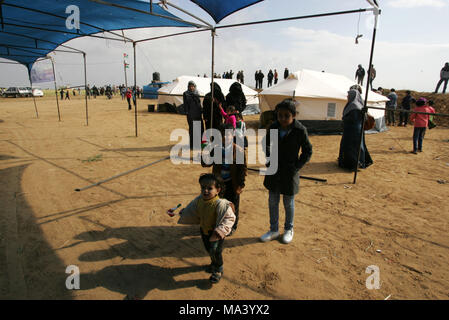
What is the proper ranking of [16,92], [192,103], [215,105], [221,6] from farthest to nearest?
[16,92] < [192,103] < [215,105] < [221,6]

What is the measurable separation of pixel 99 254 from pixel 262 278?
75.0 inches

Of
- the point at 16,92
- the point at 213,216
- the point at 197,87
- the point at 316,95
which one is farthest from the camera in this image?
the point at 16,92

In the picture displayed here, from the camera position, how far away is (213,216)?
2.44 meters

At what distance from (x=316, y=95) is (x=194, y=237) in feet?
30.1

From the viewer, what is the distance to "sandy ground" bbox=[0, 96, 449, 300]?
255 centimetres

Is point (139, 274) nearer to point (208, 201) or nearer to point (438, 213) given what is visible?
point (208, 201)

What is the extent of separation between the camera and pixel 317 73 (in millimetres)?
11898

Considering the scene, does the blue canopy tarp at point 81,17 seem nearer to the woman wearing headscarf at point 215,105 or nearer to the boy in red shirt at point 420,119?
the woman wearing headscarf at point 215,105

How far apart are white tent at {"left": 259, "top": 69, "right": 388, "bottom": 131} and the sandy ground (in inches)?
196

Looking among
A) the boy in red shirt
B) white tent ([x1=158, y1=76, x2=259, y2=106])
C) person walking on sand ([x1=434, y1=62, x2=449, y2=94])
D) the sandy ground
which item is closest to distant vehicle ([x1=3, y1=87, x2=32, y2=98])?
white tent ([x1=158, y1=76, x2=259, y2=106])

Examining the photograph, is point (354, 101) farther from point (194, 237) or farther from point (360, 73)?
point (360, 73)

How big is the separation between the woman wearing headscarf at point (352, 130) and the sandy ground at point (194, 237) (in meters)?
0.38

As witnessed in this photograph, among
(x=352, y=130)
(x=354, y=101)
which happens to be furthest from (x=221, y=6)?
(x=352, y=130)
